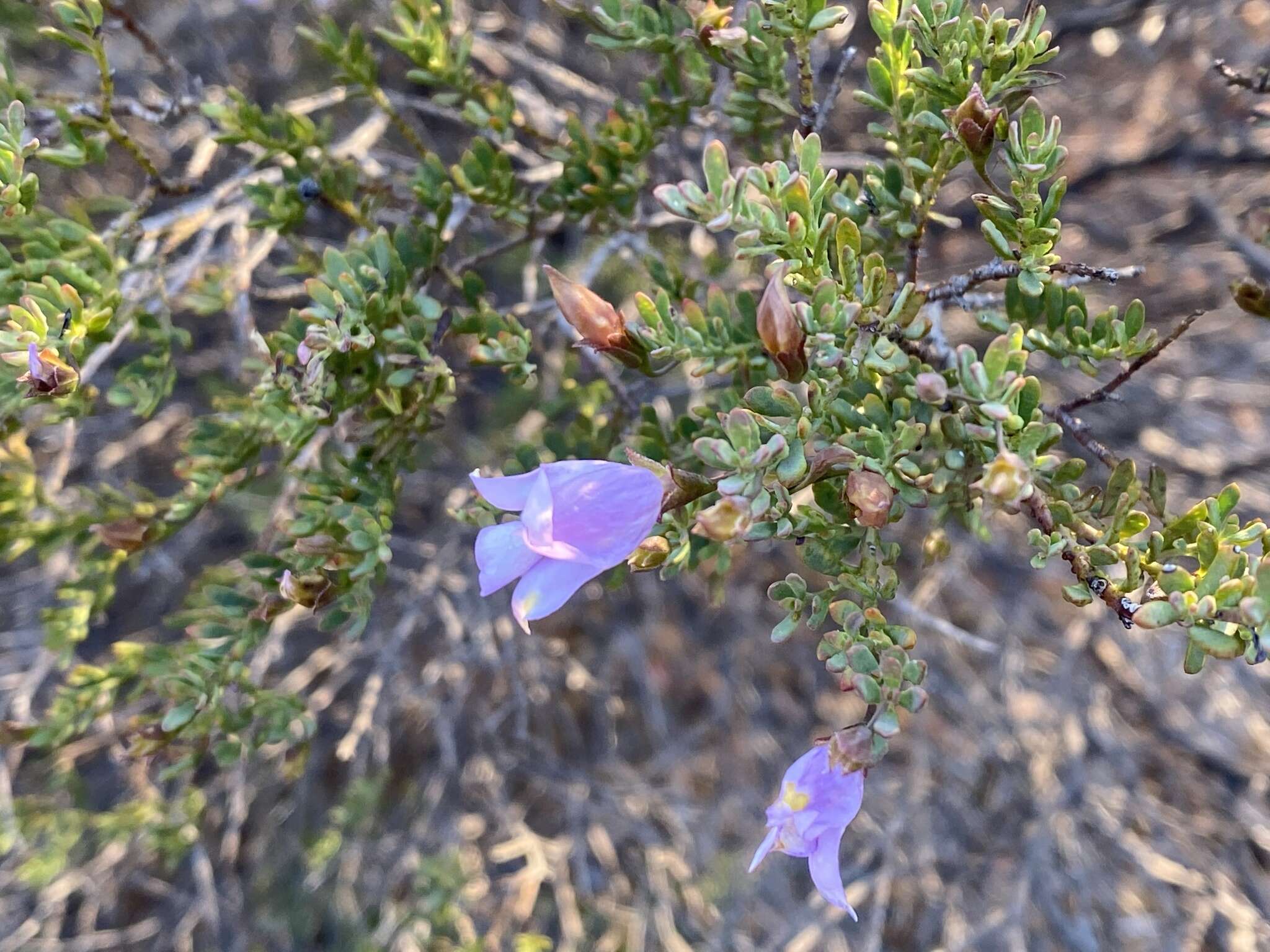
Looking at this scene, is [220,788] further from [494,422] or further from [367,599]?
[367,599]

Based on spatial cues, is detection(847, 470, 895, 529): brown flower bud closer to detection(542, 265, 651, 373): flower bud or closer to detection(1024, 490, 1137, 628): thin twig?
detection(1024, 490, 1137, 628): thin twig

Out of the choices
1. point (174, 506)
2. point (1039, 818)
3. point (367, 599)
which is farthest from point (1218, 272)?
point (174, 506)

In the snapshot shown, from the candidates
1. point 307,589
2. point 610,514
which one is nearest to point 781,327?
point 610,514

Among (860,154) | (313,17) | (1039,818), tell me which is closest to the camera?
(860,154)

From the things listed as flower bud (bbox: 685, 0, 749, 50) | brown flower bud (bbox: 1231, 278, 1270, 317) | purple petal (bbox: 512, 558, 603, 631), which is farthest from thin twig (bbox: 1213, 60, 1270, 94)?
purple petal (bbox: 512, 558, 603, 631)

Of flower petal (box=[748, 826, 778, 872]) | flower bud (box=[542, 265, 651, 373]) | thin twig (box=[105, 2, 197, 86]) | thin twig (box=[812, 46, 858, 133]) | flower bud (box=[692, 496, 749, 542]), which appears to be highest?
thin twig (box=[812, 46, 858, 133])

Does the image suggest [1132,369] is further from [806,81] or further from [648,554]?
[648,554]

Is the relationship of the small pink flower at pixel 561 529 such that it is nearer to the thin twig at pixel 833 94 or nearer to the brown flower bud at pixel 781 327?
the brown flower bud at pixel 781 327
